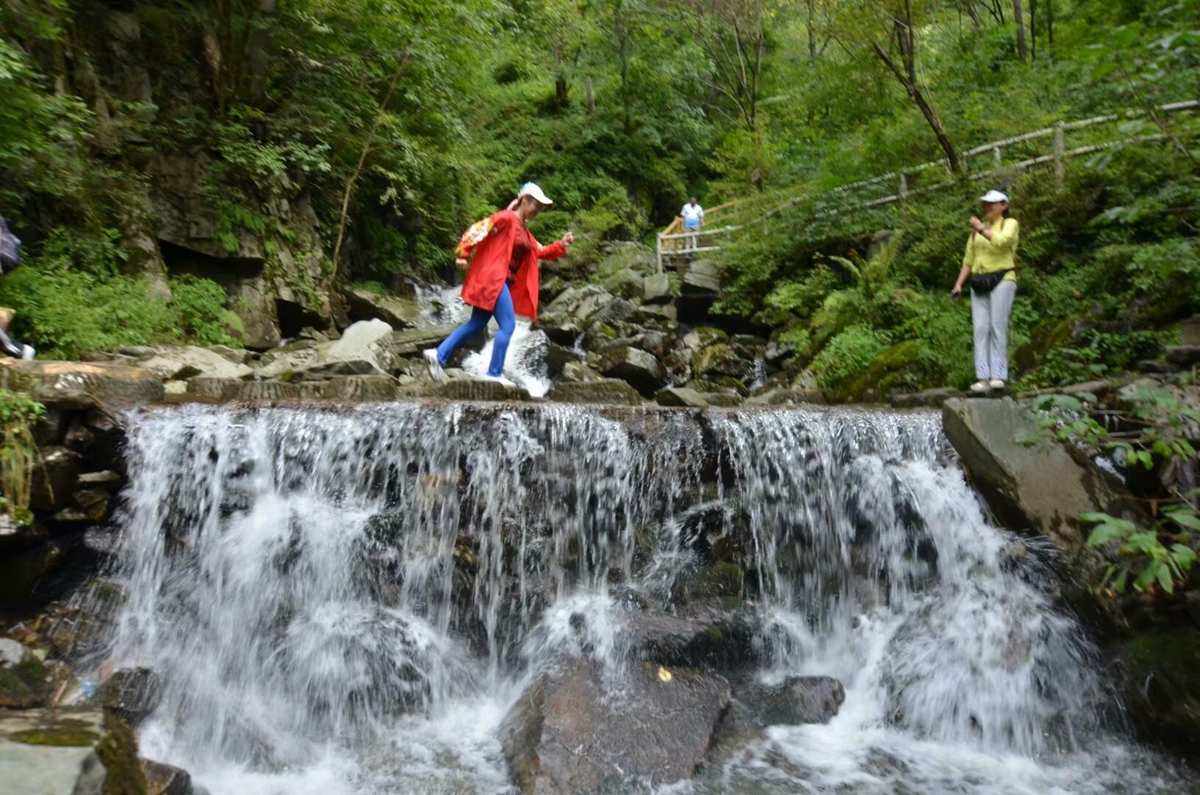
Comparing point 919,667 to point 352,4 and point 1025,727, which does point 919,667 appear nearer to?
point 1025,727

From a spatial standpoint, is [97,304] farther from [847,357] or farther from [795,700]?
[847,357]

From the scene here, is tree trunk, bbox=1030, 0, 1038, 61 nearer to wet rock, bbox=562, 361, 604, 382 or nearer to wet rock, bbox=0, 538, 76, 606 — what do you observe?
wet rock, bbox=562, 361, 604, 382

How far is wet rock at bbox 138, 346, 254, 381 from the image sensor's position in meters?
7.62

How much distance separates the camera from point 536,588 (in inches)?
221

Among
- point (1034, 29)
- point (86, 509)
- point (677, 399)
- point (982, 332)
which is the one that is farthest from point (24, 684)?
point (1034, 29)

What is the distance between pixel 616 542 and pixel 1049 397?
338cm

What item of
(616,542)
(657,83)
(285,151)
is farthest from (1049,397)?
(657,83)

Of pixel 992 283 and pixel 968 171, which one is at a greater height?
pixel 968 171

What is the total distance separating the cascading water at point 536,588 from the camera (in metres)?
4.41

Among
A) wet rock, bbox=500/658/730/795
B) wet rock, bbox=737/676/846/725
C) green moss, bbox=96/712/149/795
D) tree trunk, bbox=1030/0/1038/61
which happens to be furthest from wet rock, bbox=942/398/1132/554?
tree trunk, bbox=1030/0/1038/61

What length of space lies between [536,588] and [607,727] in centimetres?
145

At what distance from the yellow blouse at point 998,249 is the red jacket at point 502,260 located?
4527 mm

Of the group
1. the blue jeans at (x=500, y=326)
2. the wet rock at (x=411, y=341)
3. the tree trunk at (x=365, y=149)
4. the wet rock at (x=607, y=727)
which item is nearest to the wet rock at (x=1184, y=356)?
the wet rock at (x=607, y=727)

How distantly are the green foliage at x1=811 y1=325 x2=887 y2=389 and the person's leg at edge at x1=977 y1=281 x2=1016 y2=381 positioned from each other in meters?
2.46
